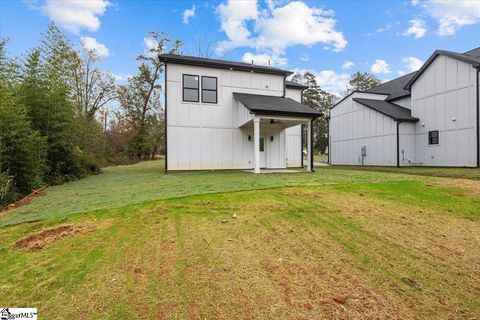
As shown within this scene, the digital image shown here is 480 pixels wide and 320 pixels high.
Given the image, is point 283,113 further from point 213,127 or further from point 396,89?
point 396,89

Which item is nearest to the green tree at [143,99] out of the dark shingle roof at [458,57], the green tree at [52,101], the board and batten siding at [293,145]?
the board and batten siding at [293,145]

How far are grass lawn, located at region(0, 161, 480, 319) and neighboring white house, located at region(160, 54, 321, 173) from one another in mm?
7509

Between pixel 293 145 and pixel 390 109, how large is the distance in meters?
7.32

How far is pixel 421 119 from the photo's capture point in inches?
619

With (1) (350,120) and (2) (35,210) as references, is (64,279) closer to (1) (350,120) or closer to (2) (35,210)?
(2) (35,210)

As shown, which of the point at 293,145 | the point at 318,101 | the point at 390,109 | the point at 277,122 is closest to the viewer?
the point at 277,122

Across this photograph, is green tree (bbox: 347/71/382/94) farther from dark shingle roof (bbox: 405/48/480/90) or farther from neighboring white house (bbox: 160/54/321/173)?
neighboring white house (bbox: 160/54/321/173)

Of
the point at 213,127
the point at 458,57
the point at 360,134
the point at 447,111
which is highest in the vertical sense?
the point at 458,57

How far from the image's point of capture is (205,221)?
4.05 metres

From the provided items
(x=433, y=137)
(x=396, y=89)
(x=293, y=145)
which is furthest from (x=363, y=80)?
(x=293, y=145)

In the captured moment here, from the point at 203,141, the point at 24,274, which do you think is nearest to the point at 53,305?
the point at 24,274

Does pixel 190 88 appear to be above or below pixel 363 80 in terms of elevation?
below

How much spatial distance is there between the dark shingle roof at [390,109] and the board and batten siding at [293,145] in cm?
553

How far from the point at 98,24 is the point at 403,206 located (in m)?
16.9
